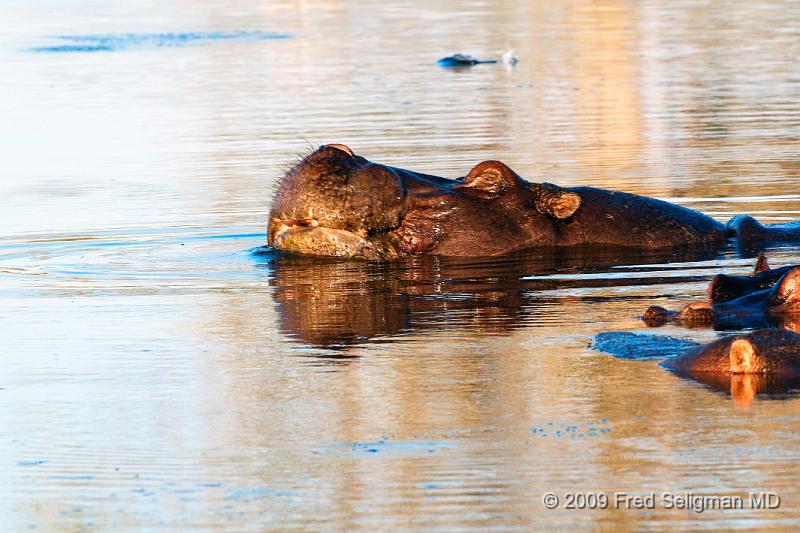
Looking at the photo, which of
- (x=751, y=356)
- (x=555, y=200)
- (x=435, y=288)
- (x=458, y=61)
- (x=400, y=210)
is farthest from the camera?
(x=458, y=61)

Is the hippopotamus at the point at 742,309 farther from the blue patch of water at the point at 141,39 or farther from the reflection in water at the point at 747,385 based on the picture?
the blue patch of water at the point at 141,39

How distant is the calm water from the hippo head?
231 mm

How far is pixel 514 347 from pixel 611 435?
154 cm

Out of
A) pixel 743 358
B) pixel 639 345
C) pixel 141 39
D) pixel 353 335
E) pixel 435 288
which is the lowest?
pixel 141 39

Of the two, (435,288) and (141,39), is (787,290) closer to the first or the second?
(435,288)

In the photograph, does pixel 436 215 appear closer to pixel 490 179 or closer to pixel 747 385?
pixel 490 179

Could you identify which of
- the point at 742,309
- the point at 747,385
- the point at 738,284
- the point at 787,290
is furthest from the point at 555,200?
the point at 747,385

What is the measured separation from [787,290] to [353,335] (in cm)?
208

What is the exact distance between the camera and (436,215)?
31.6ft

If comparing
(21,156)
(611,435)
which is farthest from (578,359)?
(21,156)

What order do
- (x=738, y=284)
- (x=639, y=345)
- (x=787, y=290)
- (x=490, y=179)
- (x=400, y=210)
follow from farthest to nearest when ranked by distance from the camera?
(x=490, y=179) → (x=400, y=210) → (x=738, y=284) → (x=787, y=290) → (x=639, y=345)

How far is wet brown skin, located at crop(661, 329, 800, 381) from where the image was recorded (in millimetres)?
6074

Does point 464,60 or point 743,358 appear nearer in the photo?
point 743,358

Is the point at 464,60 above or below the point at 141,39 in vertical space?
above
